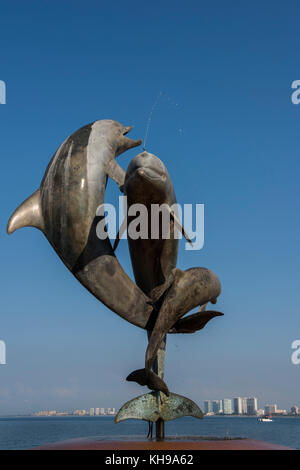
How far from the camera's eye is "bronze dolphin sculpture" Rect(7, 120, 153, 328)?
40.3 ft

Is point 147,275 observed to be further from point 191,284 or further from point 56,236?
point 56,236

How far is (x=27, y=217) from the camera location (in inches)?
505

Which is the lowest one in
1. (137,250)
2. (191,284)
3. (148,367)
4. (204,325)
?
(148,367)

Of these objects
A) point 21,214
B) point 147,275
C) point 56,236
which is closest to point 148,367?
point 147,275

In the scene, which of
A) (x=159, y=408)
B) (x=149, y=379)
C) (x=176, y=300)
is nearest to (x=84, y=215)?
(x=176, y=300)

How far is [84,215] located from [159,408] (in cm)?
479

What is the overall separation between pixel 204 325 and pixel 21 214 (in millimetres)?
5116

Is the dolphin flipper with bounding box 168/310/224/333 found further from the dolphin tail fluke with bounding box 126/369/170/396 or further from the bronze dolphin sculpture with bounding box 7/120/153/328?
the dolphin tail fluke with bounding box 126/369/170/396

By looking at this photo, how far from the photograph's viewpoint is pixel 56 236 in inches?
490

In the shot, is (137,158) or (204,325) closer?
(137,158)

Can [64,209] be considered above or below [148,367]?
above

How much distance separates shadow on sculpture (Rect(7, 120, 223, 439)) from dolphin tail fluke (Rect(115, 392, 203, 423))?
22mm

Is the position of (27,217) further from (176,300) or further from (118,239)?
(176,300)
